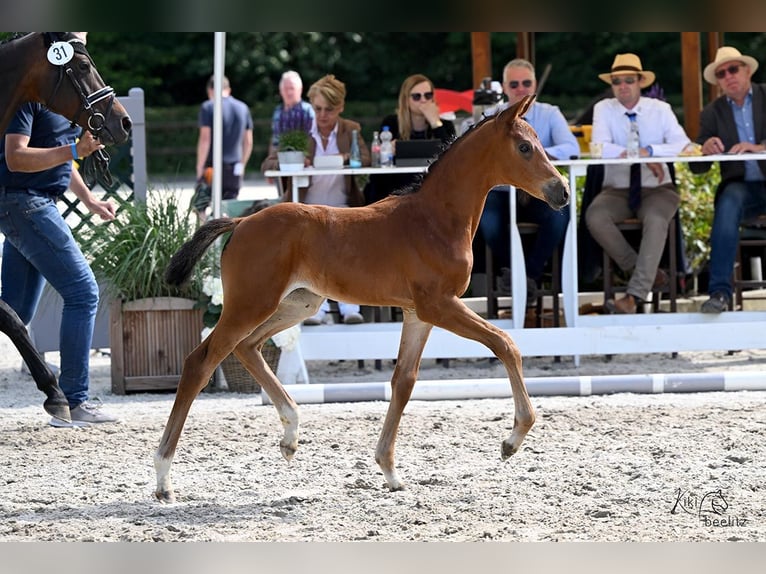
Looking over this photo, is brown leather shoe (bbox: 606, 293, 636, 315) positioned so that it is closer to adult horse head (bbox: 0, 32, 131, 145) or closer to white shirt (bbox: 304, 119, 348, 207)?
white shirt (bbox: 304, 119, 348, 207)

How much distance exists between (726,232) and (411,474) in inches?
155

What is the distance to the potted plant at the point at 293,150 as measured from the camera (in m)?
7.59

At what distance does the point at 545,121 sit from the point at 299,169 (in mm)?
1690

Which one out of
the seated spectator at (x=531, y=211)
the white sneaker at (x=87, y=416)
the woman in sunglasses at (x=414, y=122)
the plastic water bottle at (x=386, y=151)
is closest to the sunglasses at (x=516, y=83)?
the seated spectator at (x=531, y=211)

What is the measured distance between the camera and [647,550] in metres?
3.16

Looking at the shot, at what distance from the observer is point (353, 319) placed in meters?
7.95

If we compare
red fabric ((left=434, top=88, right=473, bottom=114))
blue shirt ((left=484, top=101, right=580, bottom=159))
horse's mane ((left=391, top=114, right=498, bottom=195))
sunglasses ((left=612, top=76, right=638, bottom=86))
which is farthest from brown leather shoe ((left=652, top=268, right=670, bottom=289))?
red fabric ((left=434, top=88, right=473, bottom=114))

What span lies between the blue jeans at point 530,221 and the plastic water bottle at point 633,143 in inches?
21.9

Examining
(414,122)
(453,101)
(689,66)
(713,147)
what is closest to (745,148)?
(713,147)

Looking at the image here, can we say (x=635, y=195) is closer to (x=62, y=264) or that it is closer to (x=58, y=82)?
(x=62, y=264)

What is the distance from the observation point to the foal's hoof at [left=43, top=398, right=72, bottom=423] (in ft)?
19.8

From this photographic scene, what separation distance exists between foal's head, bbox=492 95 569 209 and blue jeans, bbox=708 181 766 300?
386cm
